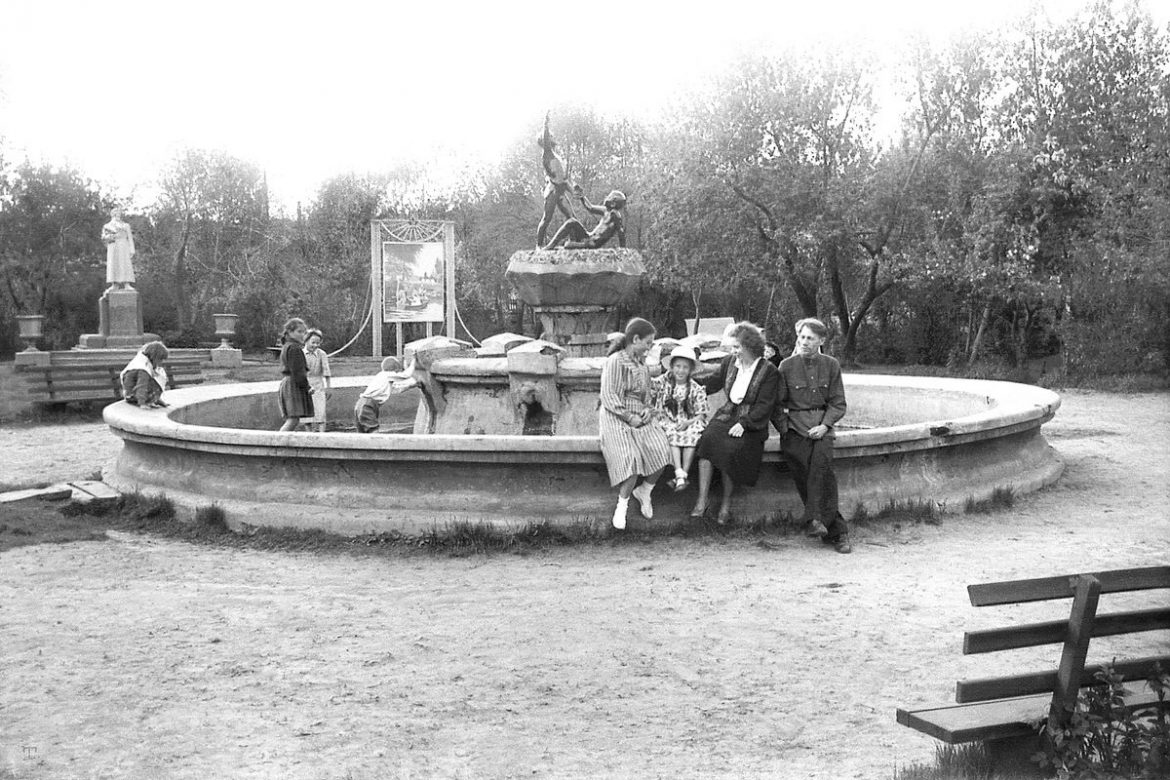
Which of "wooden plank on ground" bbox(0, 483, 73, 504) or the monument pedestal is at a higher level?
the monument pedestal

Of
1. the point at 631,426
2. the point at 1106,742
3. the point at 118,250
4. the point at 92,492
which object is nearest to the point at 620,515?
the point at 631,426

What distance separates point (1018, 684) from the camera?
3.85 m

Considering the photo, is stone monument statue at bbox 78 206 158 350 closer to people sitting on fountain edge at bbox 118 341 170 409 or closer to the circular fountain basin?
people sitting on fountain edge at bbox 118 341 170 409

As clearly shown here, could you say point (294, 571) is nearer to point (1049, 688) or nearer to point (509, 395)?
point (509, 395)

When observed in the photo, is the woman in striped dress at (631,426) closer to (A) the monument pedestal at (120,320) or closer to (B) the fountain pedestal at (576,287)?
(B) the fountain pedestal at (576,287)

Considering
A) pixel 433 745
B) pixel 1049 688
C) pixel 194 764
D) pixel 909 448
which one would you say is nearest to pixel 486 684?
pixel 433 745

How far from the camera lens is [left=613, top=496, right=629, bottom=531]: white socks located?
7715 mm

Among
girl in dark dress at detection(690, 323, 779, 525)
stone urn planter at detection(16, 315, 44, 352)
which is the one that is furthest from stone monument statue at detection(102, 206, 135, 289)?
girl in dark dress at detection(690, 323, 779, 525)

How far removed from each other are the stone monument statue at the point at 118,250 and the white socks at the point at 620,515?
75.9ft

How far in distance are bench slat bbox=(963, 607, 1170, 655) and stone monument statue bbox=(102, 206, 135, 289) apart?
27.0 metres

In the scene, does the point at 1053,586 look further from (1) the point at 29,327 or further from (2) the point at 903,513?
(1) the point at 29,327

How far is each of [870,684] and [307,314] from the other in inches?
1102

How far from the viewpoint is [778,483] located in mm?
8227

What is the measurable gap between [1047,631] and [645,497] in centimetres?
420
